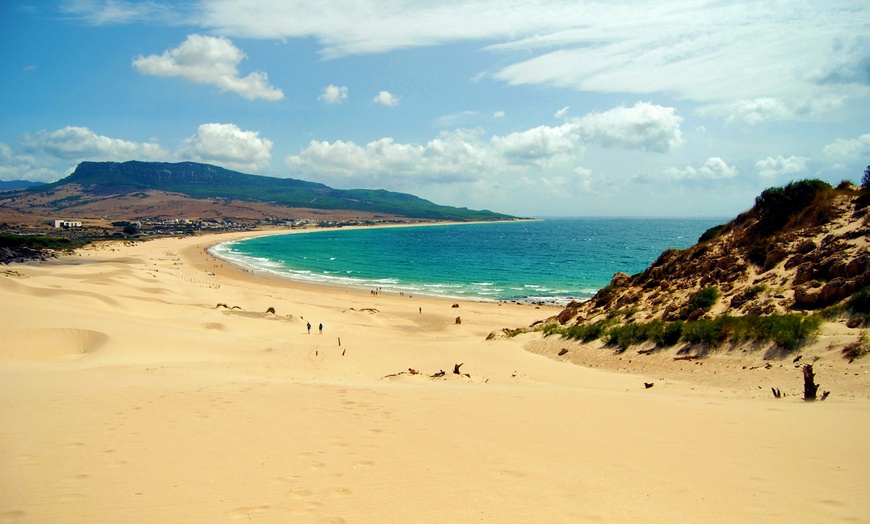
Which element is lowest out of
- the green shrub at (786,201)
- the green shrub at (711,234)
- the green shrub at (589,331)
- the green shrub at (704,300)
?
the green shrub at (589,331)

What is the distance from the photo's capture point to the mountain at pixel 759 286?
14.6m

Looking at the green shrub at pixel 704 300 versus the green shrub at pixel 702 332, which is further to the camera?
the green shrub at pixel 704 300

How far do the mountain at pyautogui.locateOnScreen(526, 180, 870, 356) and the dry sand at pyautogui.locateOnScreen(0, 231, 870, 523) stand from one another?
7.80 ft

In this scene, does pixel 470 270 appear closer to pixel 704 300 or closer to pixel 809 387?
pixel 704 300

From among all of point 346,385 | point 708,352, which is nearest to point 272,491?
point 346,385

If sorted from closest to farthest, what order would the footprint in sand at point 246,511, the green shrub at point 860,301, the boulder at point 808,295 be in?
the footprint in sand at point 246,511
the green shrub at point 860,301
the boulder at point 808,295

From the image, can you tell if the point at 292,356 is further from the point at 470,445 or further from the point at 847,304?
the point at 847,304

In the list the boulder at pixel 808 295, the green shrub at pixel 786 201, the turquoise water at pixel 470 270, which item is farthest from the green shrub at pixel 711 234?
the turquoise water at pixel 470 270

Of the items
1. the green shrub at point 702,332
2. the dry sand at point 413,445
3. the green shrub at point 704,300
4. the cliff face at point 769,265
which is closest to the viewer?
the dry sand at point 413,445

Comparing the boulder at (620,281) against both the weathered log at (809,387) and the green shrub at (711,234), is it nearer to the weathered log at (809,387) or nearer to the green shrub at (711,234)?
the green shrub at (711,234)

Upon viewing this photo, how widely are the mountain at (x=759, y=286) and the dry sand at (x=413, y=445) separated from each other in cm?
238

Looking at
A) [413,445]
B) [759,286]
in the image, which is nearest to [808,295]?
[759,286]

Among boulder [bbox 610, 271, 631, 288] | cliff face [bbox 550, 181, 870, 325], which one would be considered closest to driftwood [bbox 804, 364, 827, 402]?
cliff face [bbox 550, 181, 870, 325]

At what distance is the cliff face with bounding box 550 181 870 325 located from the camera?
1591 centimetres
